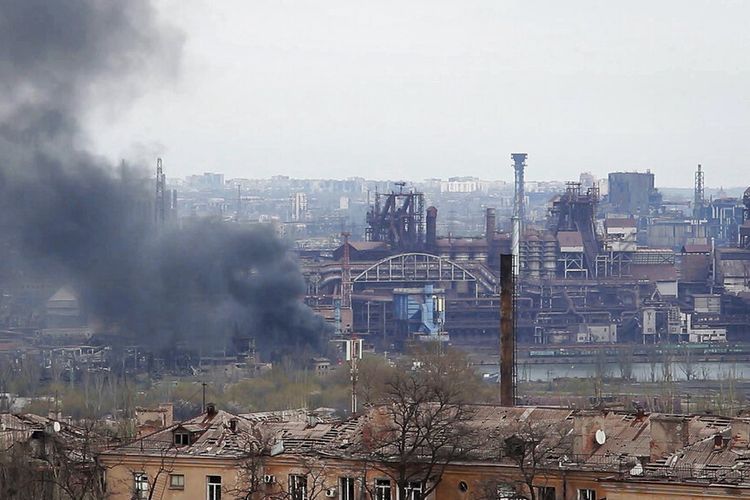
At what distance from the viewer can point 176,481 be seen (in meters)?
20.3

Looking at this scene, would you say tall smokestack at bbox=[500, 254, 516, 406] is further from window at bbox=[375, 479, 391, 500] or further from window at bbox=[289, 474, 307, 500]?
window at bbox=[375, 479, 391, 500]

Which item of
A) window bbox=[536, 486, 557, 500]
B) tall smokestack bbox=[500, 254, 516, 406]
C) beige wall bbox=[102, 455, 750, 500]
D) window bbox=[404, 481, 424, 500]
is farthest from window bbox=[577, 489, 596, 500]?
tall smokestack bbox=[500, 254, 516, 406]

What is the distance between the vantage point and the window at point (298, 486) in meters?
19.6

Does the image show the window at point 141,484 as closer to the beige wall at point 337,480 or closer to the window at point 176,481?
the beige wall at point 337,480

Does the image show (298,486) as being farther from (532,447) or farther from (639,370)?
(639,370)

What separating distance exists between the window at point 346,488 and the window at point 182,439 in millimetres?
2076

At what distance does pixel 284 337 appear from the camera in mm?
65250

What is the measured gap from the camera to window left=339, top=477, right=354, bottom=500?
19.5 m

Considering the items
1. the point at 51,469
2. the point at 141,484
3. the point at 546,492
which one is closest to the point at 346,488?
the point at 546,492

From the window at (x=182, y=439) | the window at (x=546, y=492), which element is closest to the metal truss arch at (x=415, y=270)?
the window at (x=182, y=439)

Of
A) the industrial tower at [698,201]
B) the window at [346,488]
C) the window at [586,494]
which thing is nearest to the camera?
the window at [586,494]

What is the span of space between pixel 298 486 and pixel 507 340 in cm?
1208

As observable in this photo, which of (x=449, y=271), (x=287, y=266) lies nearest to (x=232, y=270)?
(x=287, y=266)

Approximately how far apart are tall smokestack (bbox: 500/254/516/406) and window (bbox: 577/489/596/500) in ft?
33.9
